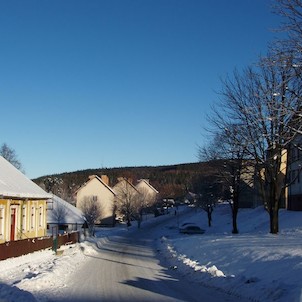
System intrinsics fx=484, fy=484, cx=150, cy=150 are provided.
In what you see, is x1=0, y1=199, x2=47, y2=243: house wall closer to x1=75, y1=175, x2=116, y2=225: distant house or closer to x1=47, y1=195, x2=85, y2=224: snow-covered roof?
x1=47, y1=195, x2=85, y2=224: snow-covered roof

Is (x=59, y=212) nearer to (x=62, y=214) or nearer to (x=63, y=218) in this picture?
(x=62, y=214)

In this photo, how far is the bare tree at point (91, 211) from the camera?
208 feet

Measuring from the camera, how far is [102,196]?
93500 millimetres

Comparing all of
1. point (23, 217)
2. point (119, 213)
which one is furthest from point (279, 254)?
point (119, 213)

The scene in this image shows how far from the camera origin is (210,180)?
66.8 meters

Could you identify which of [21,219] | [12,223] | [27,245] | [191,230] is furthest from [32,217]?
[191,230]

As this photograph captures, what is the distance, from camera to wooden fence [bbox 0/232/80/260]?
73.3 feet

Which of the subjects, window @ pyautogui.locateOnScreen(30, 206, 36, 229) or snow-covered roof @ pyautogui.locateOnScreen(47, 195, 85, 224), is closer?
window @ pyautogui.locateOnScreen(30, 206, 36, 229)

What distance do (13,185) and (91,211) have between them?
142 ft

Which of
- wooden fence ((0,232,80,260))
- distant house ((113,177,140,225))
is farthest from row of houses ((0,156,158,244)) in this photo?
distant house ((113,177,140,225))

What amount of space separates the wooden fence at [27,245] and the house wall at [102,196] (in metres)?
55.5

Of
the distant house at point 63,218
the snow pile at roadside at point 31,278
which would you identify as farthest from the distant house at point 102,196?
the snow pile at roadside at point 31,278

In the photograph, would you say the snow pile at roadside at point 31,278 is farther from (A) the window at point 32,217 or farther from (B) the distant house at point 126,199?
(B) the distant house at point 126,199

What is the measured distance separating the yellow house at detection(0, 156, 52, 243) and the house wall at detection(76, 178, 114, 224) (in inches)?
2139
